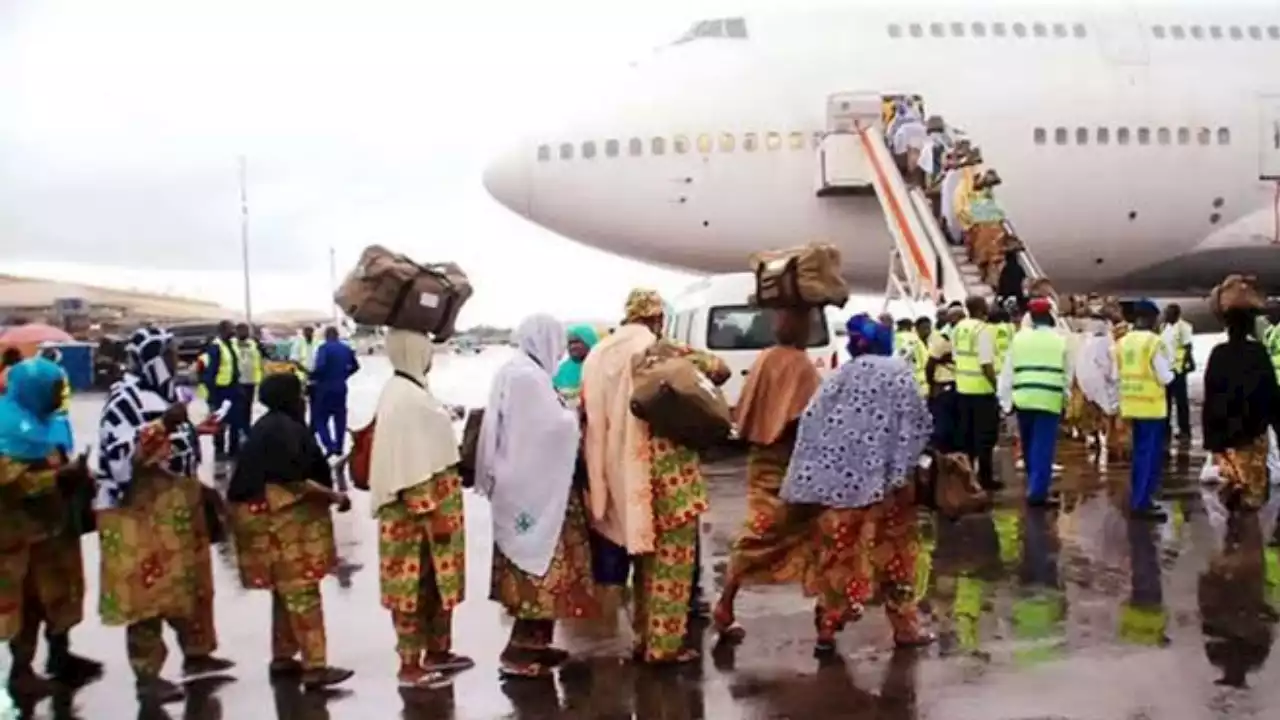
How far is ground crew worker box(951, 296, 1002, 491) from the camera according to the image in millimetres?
11086

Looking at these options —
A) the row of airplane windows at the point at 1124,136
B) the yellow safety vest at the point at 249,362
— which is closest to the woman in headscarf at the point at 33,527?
the yellow safety vest at the point at 249,362

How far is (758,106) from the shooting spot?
1822 centimetres

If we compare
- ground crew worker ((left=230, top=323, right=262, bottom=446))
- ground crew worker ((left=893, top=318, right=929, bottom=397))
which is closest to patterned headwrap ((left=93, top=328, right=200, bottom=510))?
ground crew worker ((left=893, top=318, right=929, bottom=397))

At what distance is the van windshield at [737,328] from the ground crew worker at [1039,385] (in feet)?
14.1

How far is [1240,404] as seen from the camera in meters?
9.50

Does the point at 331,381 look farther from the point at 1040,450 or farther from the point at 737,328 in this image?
the point at 1040,450

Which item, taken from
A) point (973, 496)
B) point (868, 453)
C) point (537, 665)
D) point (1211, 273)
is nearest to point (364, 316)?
point (537, 665)

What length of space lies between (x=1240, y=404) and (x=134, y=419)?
6947 millimetres

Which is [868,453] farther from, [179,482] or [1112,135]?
[1112,135]

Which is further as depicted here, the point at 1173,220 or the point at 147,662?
the point at 1173,220

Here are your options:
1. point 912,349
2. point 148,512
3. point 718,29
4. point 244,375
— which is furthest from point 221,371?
point 148,512

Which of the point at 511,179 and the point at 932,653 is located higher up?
the point at 511,179

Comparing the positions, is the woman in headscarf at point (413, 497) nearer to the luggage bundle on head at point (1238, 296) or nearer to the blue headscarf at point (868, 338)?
the blue headscarf at point (868, 338)

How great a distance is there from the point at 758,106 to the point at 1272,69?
24.0 ft
